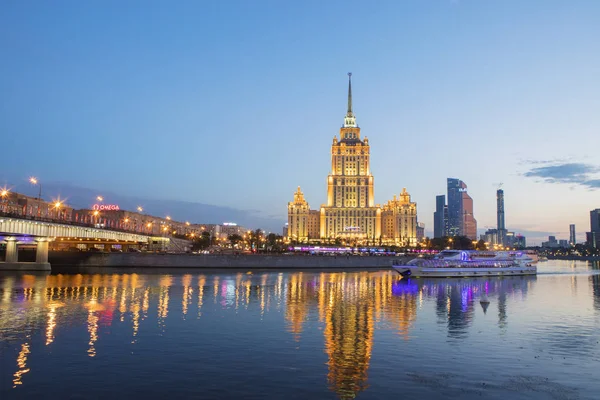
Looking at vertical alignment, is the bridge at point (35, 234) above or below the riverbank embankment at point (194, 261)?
above

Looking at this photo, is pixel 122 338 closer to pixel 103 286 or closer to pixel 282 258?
pixel 103 286

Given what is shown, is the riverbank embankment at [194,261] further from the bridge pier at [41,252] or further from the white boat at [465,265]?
the white boat at [465,265]

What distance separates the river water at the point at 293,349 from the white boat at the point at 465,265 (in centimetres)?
4536

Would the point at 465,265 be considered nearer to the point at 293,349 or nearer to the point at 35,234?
the point at 35,234

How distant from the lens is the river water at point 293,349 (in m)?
21.9

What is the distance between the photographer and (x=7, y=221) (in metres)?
89.3

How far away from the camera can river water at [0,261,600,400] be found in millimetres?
21859

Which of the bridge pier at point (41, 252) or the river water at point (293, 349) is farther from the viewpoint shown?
the bridge pier at point (41, 252)

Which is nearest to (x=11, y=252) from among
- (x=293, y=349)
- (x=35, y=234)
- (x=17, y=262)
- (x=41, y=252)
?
(x=17, y=262)

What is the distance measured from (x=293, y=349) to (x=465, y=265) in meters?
82.0

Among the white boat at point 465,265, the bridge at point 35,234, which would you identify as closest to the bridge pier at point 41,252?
the bridge at point 35,234

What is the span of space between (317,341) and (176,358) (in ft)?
28.7

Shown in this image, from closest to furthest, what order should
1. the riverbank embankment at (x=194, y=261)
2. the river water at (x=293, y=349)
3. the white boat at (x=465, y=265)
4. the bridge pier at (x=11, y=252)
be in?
1. the river water at (x=293, y=349)
2. the white boat at (x=465, y=265)
3. the bridge pier at (x=11, y=252)
4. the riverbank embankment at (x=194, y=261)

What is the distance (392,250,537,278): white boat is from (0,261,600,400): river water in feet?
149
